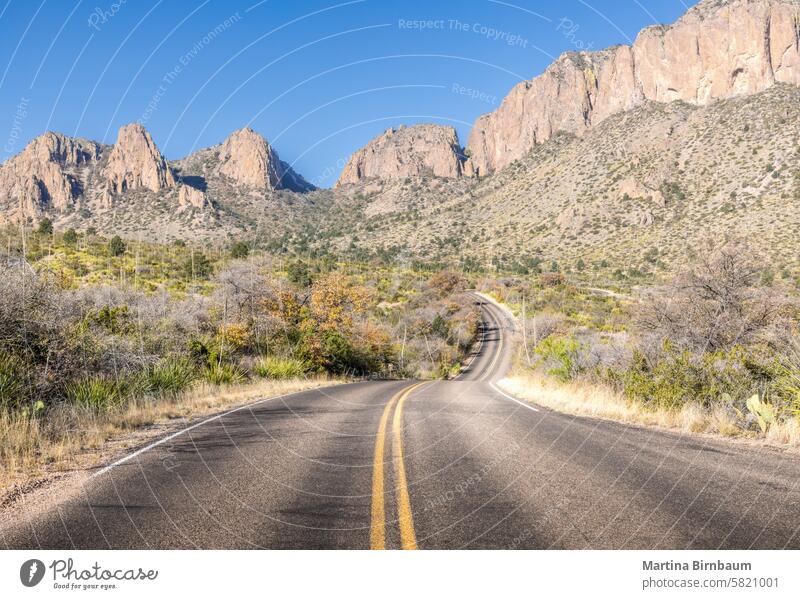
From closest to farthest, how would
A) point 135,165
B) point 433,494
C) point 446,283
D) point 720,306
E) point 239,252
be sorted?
1. point 433,494
2. point 720,306
3. point 239,252
4. point 446,283
5. point 135,165

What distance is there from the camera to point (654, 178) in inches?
3221

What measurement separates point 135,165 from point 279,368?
86.1 m

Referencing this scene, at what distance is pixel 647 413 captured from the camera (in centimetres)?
1053

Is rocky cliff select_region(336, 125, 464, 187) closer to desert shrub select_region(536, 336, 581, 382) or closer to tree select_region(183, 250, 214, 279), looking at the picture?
tree select_region(183, 250, 214, 279)

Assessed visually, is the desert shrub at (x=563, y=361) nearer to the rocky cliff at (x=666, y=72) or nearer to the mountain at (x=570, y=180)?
the mountain at (x=570, y=180)

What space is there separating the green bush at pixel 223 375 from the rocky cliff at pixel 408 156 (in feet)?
372

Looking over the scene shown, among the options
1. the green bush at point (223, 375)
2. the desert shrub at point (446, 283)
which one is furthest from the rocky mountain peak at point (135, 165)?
the green bush at point (223, 375)

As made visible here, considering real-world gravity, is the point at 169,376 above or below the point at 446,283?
below

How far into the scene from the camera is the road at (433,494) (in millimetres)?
3818

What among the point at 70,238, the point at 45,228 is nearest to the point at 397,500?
the point at 70,238

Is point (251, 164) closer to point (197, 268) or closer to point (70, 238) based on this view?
point (70, 238)

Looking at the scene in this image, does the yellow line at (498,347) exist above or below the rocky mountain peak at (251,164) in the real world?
below
